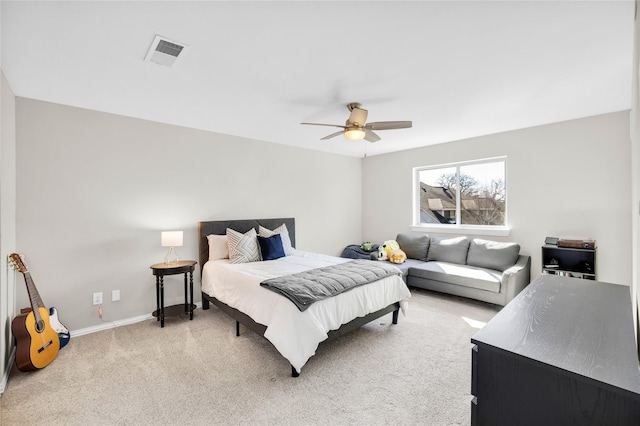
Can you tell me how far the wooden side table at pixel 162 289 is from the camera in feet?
10.7

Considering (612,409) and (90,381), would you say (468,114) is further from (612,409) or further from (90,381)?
(90,381)

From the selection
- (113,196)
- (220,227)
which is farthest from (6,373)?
(220,227)

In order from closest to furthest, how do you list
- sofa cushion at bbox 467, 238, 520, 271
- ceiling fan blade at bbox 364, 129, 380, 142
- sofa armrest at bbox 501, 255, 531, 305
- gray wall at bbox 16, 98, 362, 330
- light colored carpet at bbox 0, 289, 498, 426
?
light colored carpet at bbox 0, 289, 498, 426
gray wall at bbox 16, 98, 362, 330
ceiling fan blade at bbox 364, 129, 380, 142
sofa armrest at bbox 501, 255, 531, 305
sofa cushion at bbox 467, 238, 520, 271

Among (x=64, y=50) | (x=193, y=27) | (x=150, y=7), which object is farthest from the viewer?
(x=64, y=50)

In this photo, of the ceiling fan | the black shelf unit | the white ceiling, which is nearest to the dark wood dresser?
the white ceiling

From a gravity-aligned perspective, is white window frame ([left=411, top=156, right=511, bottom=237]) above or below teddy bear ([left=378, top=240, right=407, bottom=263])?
above

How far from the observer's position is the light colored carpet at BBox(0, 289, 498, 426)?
74.0 inches

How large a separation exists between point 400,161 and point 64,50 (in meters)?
4.95

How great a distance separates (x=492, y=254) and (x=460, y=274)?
65 centimetres

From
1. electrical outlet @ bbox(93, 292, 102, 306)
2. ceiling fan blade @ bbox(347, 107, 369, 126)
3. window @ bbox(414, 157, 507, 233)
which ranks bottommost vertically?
electrical outlet @ bbox(93, 292, 102, 306)

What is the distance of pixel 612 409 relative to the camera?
0.82 meters

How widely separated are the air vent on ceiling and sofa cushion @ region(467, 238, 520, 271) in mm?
4454

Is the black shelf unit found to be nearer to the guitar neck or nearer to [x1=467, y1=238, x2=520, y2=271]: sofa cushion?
[x1=467, y1=238, x2=520, y2=271]: sofa cushion

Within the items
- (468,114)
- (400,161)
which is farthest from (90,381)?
(400,161)
